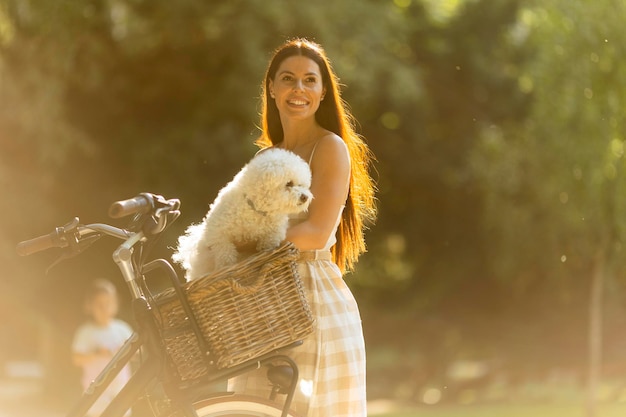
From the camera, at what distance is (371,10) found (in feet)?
41.9

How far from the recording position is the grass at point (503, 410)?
14.1 m

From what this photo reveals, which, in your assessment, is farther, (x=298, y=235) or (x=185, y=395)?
(x=298, y=235)

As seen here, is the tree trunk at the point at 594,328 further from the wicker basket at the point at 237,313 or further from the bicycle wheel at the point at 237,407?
the wicker basket at the point at 237,313

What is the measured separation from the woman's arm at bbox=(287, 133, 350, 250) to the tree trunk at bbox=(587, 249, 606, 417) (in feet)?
32.8

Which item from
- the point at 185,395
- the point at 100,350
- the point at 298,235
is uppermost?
the point at 100,350

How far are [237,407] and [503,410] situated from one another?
43.7 ft

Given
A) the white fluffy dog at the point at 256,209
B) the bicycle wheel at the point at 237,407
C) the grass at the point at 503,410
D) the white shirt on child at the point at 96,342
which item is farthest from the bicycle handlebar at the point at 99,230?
the grass at the point at 503,410

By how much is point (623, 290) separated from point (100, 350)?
9.92 meters

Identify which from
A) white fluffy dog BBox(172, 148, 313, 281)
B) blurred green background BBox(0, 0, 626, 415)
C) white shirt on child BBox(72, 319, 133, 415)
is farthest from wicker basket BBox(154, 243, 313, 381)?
blurred green background BBox(0, 0, 626, 415)

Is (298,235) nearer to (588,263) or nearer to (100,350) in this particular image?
(100,350)

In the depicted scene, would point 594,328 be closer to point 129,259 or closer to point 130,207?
point 129,259

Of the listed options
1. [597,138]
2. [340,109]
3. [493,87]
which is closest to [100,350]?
[340,109]

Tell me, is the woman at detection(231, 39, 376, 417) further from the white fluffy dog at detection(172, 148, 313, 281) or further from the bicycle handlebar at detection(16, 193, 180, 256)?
the bicycle handlebar at detection(16, 193, 180, 256)

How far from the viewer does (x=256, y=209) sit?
3.00m
